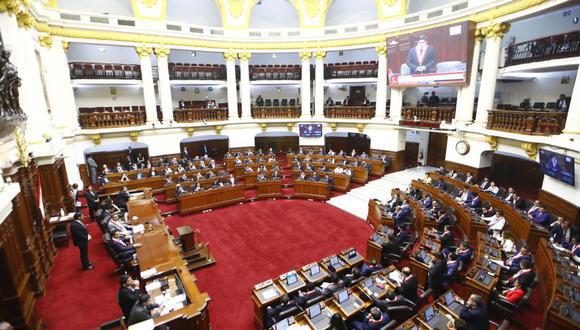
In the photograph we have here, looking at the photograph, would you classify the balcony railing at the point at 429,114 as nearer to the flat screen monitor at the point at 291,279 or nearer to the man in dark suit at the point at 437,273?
the man in dark suit at the point at 437,273

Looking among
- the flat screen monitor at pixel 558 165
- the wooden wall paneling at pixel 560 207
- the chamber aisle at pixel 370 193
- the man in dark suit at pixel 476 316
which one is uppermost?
the flat screen monitor at pixel 558 165

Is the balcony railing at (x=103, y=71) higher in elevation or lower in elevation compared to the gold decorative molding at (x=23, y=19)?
lower

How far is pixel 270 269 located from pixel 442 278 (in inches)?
179

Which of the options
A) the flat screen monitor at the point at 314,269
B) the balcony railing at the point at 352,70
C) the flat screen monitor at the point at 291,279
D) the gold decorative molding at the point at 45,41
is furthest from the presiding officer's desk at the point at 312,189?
the gold decorative molding at the point at 45,41

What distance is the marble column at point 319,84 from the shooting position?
62.8 feet

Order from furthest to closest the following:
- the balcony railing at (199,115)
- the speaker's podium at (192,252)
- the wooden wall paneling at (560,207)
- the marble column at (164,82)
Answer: the balcony railing at (199,115), the marble column at (164,82), the speaker's podium at (192,252), the wooden wall paneling at (560,207)

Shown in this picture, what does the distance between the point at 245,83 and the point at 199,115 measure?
3.74 m

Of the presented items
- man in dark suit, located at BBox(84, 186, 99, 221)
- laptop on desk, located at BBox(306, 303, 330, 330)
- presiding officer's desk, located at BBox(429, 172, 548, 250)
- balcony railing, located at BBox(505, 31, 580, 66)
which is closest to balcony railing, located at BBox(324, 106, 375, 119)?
balcony railing, located at BBox(505, 31, 580, 66)

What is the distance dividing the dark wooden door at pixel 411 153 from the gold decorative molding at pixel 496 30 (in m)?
8.19

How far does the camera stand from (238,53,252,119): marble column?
1922cm

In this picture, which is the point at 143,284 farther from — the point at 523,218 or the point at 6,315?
the point at 523,218

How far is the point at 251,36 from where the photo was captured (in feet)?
63.7

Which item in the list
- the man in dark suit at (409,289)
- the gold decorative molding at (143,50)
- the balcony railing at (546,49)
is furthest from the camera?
the gold decorative molding at (143,50)

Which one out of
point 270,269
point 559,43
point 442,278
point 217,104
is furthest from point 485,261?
Result: point 217,104
